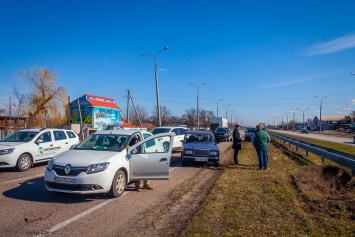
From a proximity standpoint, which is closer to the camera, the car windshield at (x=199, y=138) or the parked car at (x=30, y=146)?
the parked car at (x=30, y=146)

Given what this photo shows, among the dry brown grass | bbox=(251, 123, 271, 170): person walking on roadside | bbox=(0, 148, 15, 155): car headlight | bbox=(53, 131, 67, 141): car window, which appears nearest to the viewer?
the dry brown grass

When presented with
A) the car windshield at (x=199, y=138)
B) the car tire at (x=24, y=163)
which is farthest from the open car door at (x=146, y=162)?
the car windshield at (x=199, y=138)

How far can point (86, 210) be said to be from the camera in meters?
6.11

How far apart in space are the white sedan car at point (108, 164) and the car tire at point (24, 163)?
4490mm

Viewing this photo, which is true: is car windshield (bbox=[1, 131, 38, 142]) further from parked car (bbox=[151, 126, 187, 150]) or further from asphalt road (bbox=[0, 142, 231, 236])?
parked car (bbox=[151, 126, 187, 150])

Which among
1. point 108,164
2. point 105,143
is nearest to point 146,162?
point 108,164

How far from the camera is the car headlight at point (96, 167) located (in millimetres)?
6648

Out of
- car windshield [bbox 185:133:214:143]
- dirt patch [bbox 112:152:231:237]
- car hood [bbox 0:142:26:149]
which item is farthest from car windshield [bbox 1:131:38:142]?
dirt patch [bbox 112:152:231:237]

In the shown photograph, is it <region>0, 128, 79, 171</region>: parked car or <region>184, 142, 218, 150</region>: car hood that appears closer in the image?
<region>0, 128, 79, 171</region>: parked car

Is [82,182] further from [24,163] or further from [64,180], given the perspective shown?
[24,163]

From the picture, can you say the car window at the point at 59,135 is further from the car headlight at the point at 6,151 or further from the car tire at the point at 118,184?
the car tire at the point at 118,184

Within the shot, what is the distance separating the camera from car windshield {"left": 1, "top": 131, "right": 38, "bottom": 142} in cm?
1223

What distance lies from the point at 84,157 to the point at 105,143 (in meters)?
1.13

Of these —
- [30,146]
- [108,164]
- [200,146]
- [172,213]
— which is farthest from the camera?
[200,146]
